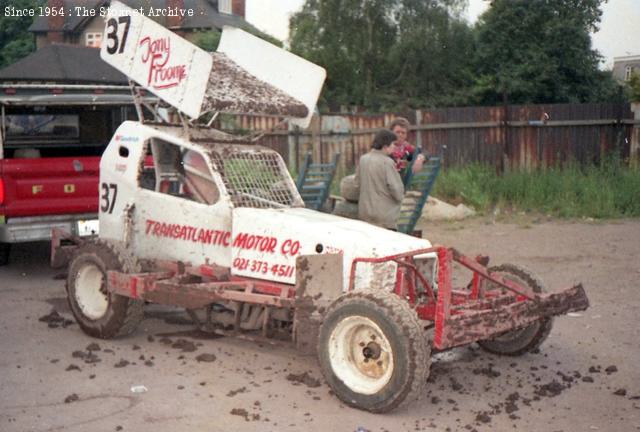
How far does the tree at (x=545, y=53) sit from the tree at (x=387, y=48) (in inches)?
124

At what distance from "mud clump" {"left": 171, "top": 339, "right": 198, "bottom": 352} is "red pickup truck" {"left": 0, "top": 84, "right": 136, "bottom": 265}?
3770 millimetres

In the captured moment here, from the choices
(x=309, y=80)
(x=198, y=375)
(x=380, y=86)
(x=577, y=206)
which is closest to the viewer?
(x=198, y=375)

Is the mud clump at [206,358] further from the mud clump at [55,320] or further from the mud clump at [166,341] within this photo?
the mud clump at [55,320]

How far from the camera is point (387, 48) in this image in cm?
4478

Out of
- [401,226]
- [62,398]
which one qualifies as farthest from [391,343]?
[401,226]

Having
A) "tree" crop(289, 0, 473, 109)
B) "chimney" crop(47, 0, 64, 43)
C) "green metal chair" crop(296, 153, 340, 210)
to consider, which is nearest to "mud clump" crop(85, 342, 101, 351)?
"green metal chair" crop(296, 153, 340, 210)

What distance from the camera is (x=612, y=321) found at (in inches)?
353

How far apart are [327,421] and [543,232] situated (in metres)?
9.90

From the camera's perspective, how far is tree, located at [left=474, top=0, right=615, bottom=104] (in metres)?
38.5

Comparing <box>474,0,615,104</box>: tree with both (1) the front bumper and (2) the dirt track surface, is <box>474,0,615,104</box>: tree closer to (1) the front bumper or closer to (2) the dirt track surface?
(1) the front bumper

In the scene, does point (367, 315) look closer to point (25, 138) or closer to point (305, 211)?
point (305, 211)

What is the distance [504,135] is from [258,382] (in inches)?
557

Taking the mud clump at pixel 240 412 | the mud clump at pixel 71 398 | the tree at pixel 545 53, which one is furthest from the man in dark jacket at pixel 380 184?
the tree at pixel 545 53

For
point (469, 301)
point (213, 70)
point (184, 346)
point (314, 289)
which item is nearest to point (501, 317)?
point (469, 301)
